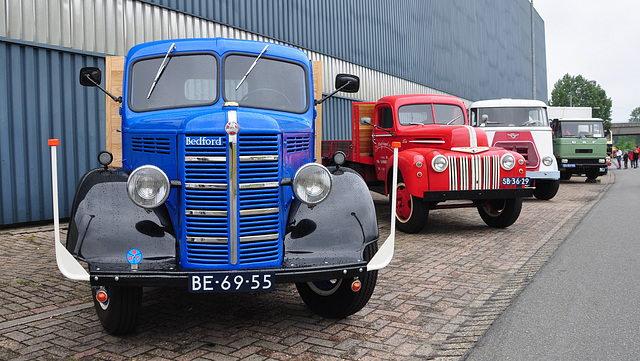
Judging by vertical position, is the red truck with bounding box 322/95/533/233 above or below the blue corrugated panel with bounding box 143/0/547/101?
below

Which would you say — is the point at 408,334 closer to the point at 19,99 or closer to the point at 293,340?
the point at 293,340

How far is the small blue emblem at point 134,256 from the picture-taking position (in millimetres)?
3809

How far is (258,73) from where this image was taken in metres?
5.00

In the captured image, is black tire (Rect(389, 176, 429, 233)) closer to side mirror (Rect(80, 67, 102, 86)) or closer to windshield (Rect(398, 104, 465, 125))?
windshield (Rect(398, 104, 465, 125))

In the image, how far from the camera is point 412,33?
87.9 ft

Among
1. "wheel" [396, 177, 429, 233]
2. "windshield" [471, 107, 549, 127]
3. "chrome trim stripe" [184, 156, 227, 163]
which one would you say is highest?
"windshield" [471, 107, 549, 127]

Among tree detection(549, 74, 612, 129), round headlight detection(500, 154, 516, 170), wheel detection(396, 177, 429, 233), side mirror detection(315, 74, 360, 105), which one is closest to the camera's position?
side mirror detection(315, 74, 360, 105)

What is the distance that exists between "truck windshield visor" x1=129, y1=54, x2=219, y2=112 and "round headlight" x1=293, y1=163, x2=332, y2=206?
116 cm

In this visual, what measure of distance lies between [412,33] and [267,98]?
76.2ft

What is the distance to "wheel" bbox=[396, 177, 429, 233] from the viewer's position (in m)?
8.90

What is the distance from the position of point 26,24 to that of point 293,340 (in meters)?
8.01

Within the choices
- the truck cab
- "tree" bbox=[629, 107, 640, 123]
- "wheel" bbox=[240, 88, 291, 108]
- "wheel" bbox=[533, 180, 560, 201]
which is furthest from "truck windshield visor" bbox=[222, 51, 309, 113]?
"tree" bbox=[629, 107, 640, 123]

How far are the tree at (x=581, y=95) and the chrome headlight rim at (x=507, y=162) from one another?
4693 inches

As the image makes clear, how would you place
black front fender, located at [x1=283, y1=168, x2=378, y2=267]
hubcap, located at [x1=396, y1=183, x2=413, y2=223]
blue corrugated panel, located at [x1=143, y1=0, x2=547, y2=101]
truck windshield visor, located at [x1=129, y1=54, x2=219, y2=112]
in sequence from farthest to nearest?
blue corrugated panel, located at [x1=143, y1=0, x2=547, y2=101] < hubcap, located at [x1=396, y1=183, x2=413, y2=223] < truck windshield visor, located at [x1=129, y1=54, x2=219, y2=112] < black front fender, located at [x1=283, y1=168, x2=378, y2=267]
